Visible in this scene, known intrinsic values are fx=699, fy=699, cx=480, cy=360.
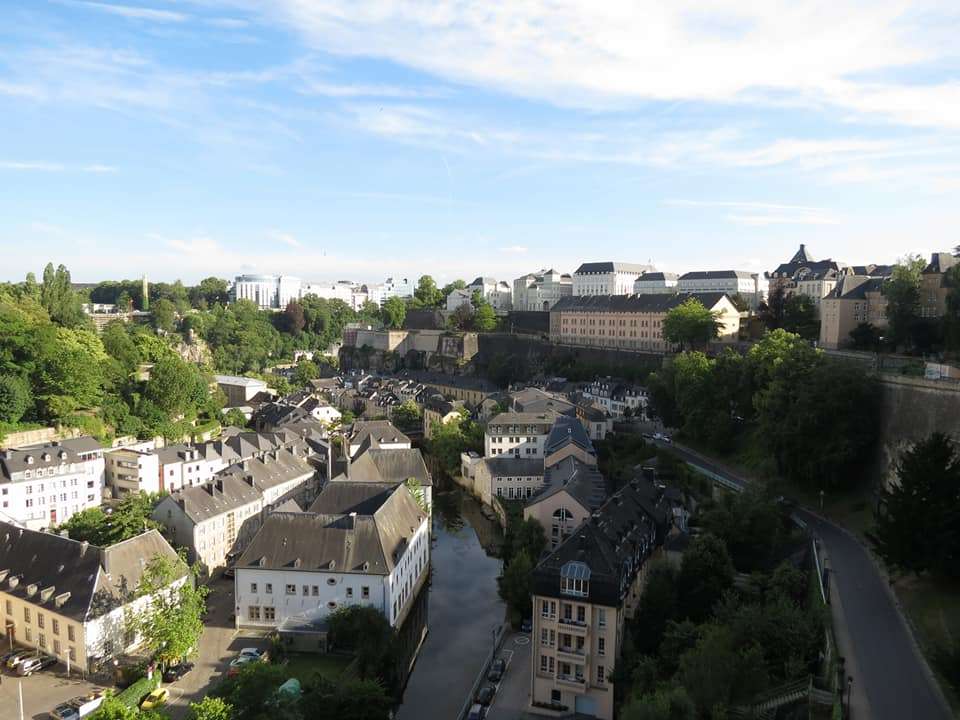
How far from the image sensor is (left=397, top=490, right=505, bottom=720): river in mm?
18391

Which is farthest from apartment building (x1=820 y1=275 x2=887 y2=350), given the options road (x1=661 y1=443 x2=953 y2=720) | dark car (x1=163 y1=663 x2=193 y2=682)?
dark car (x1=163 y1=663 x2=193 y2=682)

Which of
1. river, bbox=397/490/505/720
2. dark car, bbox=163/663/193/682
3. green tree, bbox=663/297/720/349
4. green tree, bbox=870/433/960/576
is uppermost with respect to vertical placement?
green tree, bbox=663/297/720/349

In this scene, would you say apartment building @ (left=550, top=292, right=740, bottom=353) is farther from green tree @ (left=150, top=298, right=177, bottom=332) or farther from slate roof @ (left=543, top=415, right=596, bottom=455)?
green tree @ (left=150, top=298, right=177, bottom=332)

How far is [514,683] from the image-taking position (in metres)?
18.2

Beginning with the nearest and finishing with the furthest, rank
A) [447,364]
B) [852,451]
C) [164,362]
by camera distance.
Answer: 1. [852,451]
2. [164,362]
3. [447,364]

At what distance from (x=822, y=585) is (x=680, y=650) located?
4139 millimetres

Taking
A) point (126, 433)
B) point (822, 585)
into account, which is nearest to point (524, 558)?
point (822, 585)

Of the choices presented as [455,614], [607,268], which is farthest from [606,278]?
[455,614]

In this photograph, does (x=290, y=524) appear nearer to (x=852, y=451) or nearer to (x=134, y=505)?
(x=134, y=505)

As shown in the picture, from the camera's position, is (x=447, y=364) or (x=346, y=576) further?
(x=447, y=364)

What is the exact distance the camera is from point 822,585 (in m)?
17.4

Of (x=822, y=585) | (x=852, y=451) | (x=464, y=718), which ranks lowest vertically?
(x=464, y=718)

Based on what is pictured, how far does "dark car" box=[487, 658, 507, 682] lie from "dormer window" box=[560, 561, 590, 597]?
10.9ft

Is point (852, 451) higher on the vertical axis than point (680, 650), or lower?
higher
